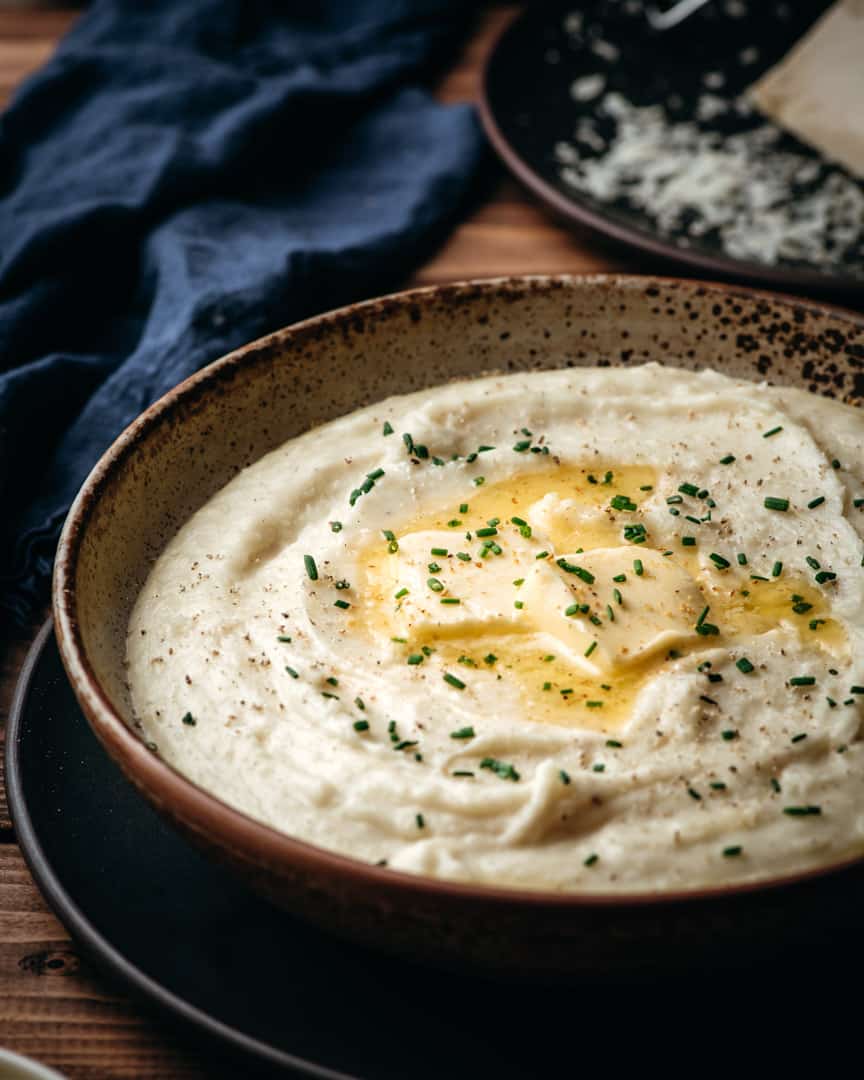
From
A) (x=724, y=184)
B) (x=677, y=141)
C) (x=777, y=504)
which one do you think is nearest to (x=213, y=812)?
(x=777, y=504)

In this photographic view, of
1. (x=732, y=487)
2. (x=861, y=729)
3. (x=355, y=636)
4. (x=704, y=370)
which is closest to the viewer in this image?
(x=861, y=729)

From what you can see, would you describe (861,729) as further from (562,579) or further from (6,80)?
(6,80)

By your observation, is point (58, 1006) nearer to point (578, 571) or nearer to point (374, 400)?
point (578, 571)

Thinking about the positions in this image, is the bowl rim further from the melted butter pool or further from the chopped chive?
the chopped chive

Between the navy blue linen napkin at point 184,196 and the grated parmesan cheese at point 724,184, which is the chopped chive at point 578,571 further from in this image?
the grated parmesan cheese at point 724,184

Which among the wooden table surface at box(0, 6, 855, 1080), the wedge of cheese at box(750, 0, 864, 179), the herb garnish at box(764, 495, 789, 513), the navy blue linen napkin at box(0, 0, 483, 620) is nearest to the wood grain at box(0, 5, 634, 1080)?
the wooden table surface at box(0, 6, 855, 1080)

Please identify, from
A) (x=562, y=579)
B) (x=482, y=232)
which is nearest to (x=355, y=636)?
(x=562, y=579)
